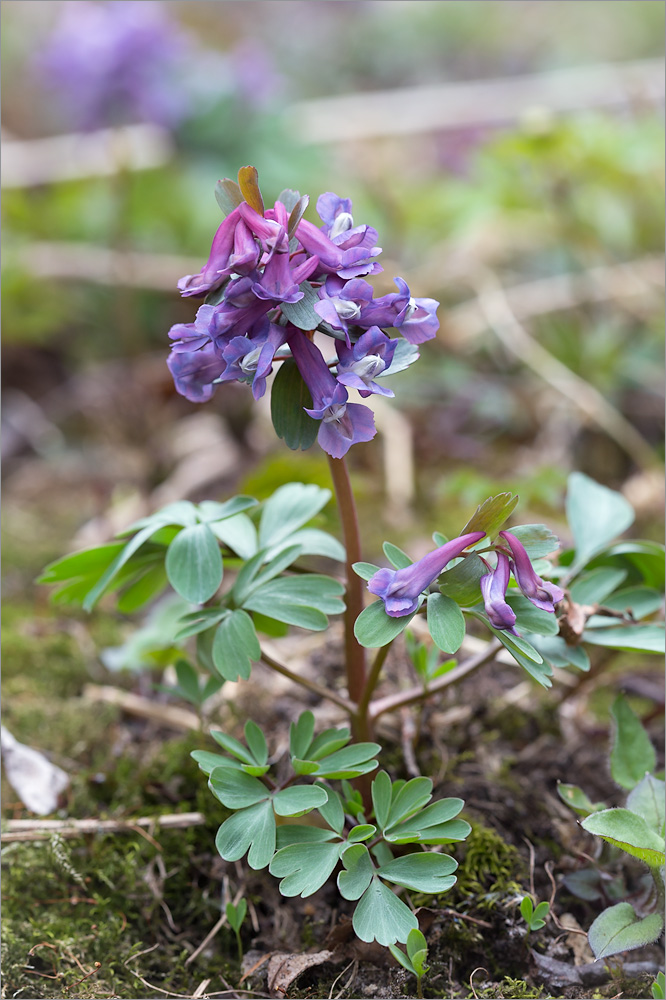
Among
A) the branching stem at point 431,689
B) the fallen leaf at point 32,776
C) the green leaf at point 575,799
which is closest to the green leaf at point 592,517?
the branching stem at point 431,689

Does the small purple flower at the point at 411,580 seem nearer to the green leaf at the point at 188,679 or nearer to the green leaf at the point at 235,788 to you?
the green leaf at the point at 235,788

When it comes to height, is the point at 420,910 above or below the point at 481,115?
below

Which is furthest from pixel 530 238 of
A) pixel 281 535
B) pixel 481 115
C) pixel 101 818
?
pixel 101 818

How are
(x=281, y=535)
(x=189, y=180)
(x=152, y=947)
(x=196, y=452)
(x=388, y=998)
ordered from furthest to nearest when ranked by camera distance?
(x=189, y=180)
(x=196, y=452)
(x=281, y=535)
(x=152, y=947)
(x=388, y=998)

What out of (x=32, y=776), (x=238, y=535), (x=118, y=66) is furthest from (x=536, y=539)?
(x=118, y=66)

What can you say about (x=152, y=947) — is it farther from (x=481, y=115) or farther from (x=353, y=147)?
(x=481, y=115)

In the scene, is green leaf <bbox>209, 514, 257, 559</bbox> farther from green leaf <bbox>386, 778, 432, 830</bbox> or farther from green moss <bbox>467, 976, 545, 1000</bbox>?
green moss <bbox>467, 976, 545, 1000</bbox>

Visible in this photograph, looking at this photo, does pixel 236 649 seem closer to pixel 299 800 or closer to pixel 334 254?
pixel 299 800
